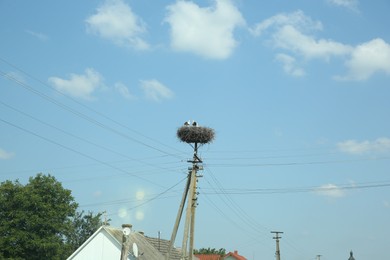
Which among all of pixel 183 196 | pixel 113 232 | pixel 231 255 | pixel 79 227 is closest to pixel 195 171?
pixel 183 196

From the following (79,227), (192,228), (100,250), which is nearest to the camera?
(192,228)

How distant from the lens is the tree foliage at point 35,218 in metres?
46.8

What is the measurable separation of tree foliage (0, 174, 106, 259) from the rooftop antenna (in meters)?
22.9

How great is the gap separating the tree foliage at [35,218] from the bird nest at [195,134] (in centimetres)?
2385

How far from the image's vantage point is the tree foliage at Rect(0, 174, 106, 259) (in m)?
46.8

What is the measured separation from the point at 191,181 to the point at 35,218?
24.4m

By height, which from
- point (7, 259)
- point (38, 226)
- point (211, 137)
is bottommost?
point (7, 259)

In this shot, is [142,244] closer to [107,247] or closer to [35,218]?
[107,247]

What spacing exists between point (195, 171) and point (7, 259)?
2560 cm

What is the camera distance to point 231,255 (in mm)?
87562

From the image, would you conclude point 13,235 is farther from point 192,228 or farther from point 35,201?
point 192,228

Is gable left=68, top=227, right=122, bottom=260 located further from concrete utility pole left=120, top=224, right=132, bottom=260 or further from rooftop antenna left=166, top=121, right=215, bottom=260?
concrete utility pole left=120, top=224, right=132, bottom=260

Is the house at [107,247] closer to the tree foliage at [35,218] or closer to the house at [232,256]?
the tree foliage at [35,218]

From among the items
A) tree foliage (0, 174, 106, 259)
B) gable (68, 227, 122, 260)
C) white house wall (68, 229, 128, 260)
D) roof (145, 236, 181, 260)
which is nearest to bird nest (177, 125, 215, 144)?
gable (68, 227, 122, 260)
